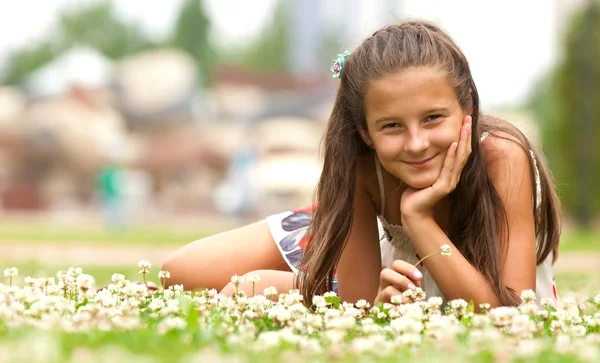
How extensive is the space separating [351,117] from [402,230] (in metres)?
0.60

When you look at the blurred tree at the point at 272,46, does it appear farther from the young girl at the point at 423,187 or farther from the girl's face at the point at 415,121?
the girl's face at the point at 415,121

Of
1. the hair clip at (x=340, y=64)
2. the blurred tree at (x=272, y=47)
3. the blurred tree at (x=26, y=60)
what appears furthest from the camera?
the blurred tree at (x=272, y=47)

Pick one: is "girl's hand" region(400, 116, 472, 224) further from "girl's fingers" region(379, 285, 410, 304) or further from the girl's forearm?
"girl's fingers" region(379, 285, 410, 304)

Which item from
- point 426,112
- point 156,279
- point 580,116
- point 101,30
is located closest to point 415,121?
point 426,112

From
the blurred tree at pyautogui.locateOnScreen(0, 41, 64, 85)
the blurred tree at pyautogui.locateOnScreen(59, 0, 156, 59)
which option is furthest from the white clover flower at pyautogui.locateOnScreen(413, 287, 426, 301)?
the blurred tree at pyautogui.locateOnScreen(59, 0, 156, 59)

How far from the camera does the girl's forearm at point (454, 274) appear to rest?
11.4ft

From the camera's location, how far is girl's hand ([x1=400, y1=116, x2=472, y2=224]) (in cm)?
360

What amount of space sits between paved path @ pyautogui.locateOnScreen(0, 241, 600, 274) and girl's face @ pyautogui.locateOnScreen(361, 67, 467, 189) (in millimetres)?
6042

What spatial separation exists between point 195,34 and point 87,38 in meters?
10.6

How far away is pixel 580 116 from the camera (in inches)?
848

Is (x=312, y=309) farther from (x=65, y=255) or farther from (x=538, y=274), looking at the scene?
(x=65, y=255)

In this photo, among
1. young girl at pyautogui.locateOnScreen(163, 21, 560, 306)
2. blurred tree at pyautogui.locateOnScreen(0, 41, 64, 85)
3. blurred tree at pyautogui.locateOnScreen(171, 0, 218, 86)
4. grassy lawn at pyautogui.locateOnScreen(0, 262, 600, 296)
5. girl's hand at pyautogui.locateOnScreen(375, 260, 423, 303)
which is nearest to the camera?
girl's hand at pyautogui.locateOnScreen(375, 260, 423, 303)

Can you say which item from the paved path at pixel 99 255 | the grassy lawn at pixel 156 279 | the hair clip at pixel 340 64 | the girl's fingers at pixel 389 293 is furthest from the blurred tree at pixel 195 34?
the girl's fingers at pixel 389 293

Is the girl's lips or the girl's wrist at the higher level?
the girl's lips
